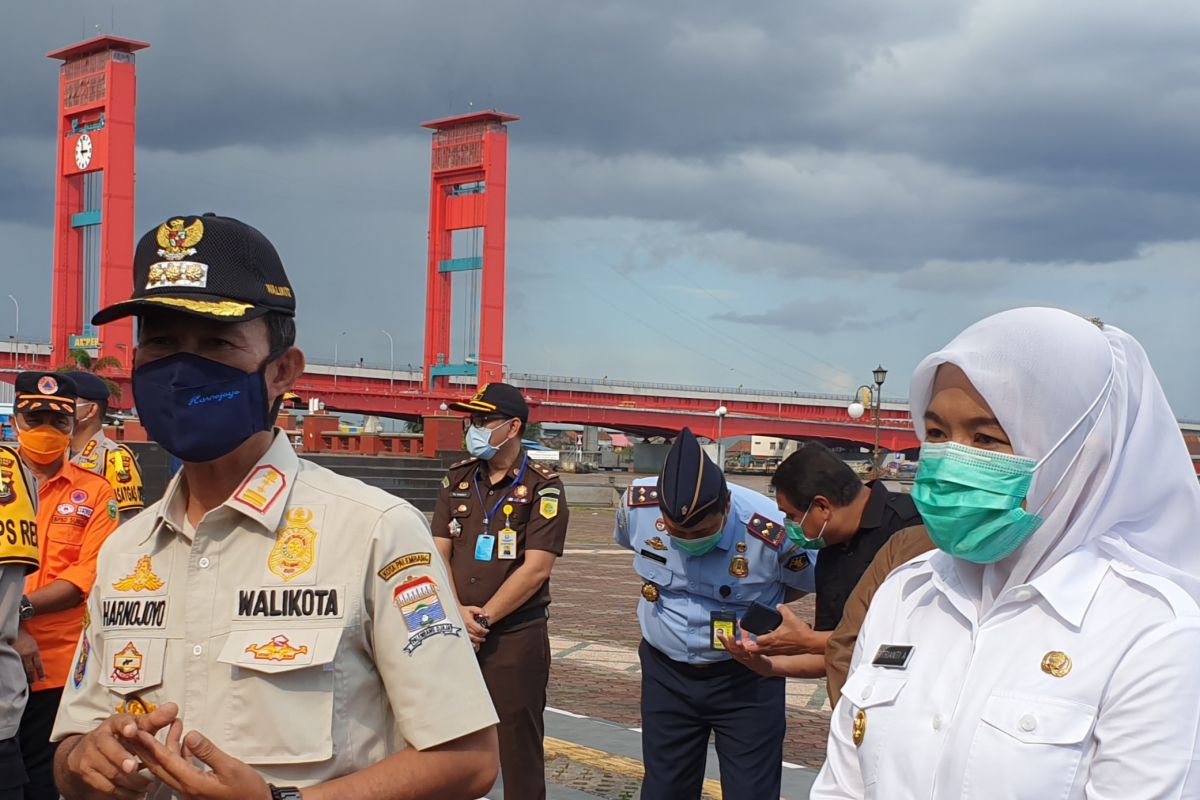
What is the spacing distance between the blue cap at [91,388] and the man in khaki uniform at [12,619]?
2.97m

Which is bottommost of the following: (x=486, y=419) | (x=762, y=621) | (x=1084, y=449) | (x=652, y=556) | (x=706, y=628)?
(x=706, y=628)

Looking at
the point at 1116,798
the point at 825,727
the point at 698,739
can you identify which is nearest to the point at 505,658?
the point at 698,739

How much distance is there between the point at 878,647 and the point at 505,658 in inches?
138

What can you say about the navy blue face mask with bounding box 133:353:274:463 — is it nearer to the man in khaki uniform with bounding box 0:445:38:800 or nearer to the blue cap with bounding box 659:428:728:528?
the man in khaki uniform with bounding box 0:445:38:800

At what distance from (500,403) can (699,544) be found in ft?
5.65

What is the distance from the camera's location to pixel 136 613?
215 centimetres

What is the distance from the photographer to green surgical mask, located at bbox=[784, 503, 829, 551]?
4531mm

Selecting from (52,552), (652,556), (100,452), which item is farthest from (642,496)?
(100,452)

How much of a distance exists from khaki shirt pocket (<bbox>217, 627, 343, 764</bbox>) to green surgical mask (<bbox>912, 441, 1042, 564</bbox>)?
39.3 inches

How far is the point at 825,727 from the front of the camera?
8.37 meters

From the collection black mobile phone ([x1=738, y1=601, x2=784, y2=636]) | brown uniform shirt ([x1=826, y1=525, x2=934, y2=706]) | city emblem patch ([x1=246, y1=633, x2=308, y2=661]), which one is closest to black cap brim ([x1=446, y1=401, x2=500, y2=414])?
black mobile phone ([x1=738, y1=601, x2=784, y2=636])

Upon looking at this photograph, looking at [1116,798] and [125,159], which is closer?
[1116,798]

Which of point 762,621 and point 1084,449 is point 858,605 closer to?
point 762,621

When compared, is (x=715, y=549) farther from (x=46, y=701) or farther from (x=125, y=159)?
(x=125, y=159)
